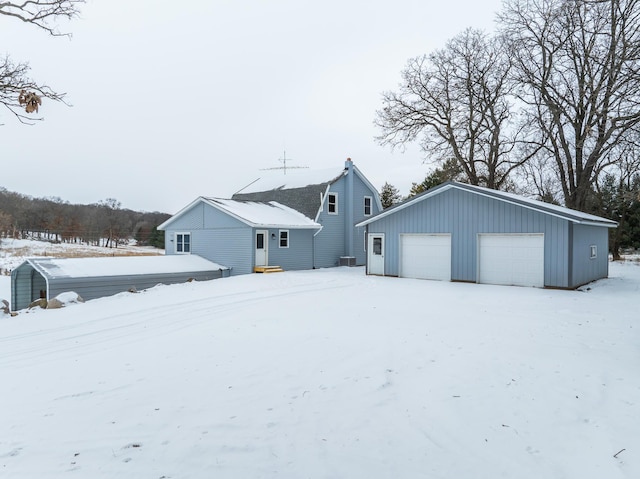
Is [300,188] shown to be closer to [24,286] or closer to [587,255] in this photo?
[24,286]

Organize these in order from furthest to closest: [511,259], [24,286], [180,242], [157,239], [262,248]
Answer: [157,239] < [180,242] < [262,248] < [24,286] < [511,259]

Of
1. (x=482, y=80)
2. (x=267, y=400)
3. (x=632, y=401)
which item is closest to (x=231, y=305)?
(x=267, y=400)

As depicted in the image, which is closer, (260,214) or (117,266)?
(117,266)

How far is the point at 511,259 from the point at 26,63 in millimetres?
14833

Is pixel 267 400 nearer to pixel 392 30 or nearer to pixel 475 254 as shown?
pixel 475 254

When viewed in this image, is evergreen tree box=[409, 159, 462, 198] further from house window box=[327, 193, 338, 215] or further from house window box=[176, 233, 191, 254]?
house window box=[176, 233, 191, 254]

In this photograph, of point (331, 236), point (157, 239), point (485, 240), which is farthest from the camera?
point (157, 239)

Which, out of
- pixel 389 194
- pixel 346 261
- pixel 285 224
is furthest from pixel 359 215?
pixel 389 194

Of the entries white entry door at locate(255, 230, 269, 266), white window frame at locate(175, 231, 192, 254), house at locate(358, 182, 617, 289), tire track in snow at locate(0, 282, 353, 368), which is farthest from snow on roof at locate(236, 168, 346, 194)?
tire track in snow at locate(0, 282, 353, 368)

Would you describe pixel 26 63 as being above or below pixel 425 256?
above

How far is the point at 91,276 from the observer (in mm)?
14125

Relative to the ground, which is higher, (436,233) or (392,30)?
(392,30)

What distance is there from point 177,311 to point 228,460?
7.07m

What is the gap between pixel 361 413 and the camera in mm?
3967
